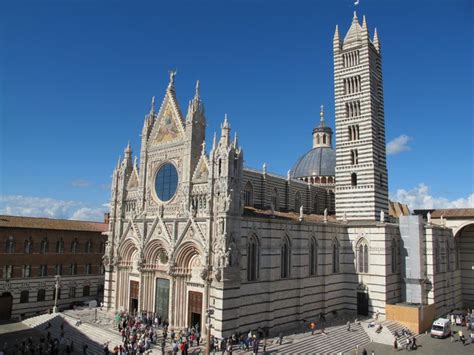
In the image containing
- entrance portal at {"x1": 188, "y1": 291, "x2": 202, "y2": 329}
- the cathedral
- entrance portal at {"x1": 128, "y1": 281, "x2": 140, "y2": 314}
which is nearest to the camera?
the cathedral

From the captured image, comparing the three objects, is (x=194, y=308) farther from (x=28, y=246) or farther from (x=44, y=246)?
(x=28, y=246)

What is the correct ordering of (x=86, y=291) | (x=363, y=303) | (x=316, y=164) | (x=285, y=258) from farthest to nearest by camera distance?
1. (x=316, y=164)
2. (x=86, y=291)
3. (x=363, y=303)
4. (x=285, y=258)

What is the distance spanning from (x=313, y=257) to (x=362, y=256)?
537 cm

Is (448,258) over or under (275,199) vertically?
under

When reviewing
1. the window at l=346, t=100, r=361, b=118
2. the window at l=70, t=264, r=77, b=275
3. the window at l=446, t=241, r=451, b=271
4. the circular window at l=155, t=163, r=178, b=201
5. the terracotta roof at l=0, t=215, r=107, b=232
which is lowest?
the window at l=70, t=264, r=77, b=275

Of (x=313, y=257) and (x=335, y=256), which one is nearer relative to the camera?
(x=313, y=257)

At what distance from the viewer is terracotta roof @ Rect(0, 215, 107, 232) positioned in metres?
38.7

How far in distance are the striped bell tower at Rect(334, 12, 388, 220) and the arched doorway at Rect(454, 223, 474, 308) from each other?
1478cm

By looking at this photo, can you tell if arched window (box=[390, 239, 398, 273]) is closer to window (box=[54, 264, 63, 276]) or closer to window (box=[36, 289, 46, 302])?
window (box=[54, 264, 63, 276])

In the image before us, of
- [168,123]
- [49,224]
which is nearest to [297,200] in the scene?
[168,123]

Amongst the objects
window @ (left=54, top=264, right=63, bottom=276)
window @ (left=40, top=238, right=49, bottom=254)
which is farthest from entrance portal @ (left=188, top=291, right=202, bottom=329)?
window @ (left=40, top=238, right=49, bottom=254)

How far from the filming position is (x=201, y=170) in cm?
3075

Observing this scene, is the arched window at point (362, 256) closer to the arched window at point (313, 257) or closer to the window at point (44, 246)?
the arched window at point (313, 257)

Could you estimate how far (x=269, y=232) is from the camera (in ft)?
98.9
